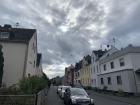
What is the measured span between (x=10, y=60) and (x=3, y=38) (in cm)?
322

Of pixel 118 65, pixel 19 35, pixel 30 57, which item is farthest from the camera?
pixel 118 65

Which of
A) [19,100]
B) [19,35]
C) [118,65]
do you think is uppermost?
[19,35]

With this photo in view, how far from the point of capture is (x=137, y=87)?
2853 cm

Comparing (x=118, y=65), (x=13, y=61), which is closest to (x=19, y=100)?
(x=13, y=61)

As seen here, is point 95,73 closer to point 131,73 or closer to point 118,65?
point 118,65

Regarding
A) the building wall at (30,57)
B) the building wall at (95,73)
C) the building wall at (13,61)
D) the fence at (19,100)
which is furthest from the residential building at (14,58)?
the building wall at (95,73)

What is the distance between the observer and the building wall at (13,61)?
24641mm

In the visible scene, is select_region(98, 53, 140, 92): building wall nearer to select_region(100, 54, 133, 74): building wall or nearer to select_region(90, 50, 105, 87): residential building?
select_region(100, 54, 133, 74): building wall

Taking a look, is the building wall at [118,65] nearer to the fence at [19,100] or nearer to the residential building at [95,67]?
the residential building at [95,67]

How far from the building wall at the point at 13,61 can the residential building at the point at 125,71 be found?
15608 millimetres

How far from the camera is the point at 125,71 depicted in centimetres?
2977

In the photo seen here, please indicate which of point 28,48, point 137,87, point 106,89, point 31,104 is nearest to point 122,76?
point 137,87

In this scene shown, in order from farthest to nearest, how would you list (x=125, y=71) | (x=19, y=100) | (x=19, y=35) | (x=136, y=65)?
(x=125, y=71) → (x=136, y=65) → (x=19, y=35) → (x=19, y=100)

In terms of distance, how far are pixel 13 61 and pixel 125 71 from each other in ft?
54.7
